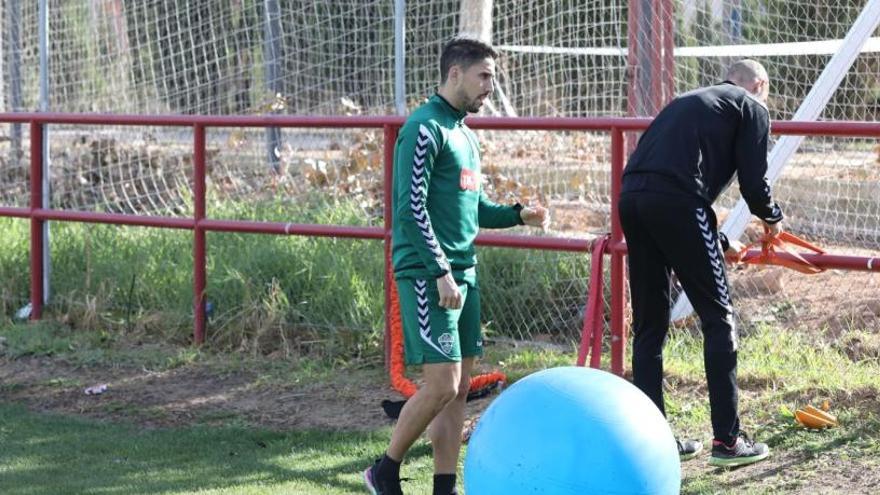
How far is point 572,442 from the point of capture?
167 inches

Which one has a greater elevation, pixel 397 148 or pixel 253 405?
pixel 397 148

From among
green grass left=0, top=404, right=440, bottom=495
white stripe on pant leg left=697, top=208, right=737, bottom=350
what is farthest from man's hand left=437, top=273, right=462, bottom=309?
white stripe on pant leg left=697, top=208, right=737, bottom=350

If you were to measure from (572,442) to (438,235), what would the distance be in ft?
4.35

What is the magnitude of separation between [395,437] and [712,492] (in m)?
1.40

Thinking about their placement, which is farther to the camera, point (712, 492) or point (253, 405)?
point (253, 405)

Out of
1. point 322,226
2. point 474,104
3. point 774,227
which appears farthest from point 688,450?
point 322,226

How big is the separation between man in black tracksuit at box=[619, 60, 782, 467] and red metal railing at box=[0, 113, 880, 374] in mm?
549

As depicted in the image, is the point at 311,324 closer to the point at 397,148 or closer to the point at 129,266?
the point at 129,266

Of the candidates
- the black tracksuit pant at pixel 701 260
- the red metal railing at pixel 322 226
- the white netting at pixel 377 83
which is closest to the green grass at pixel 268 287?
the red metal railing at pixel 322 226

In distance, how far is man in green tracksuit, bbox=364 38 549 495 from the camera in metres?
5.12

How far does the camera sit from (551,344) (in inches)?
327

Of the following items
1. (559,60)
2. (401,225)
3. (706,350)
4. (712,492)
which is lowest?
(712,492)

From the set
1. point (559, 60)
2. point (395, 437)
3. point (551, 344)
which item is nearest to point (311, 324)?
point (551, 344)

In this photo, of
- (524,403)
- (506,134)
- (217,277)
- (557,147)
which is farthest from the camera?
(506,134)
